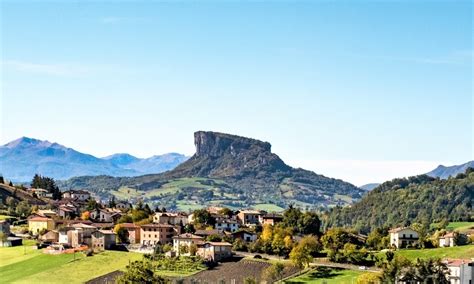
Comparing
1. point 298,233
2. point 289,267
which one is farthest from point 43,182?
point 289,267

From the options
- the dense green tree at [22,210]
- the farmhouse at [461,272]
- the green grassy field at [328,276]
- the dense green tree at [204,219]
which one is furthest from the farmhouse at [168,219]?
the farmhouse at [461,272]

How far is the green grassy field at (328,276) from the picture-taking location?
70.5 meters

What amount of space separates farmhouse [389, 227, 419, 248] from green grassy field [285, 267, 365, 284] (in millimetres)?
12808

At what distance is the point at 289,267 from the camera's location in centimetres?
7594

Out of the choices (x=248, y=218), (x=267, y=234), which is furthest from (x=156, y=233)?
(x=248, y=218)

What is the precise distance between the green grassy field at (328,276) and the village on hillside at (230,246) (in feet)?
0.89

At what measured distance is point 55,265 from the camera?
81.6 meters

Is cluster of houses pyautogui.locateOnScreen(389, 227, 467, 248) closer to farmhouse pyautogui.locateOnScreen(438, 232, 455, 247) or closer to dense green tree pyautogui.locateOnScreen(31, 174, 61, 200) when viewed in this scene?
farmhouse pyautogui.locateOnScreen(438, 232, 455, 247)

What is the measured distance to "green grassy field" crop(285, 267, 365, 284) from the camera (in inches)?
2776

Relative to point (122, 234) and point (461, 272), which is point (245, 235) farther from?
point (461, 272)

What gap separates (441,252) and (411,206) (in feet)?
240

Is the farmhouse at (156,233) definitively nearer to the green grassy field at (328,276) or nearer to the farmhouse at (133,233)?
the farmhouse at (133,233)

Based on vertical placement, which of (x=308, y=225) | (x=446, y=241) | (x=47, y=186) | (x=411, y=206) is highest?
(x=47, y=186)

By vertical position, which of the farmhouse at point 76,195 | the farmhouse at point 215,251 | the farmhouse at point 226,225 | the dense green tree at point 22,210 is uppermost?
the farmhouse at point 76,195
